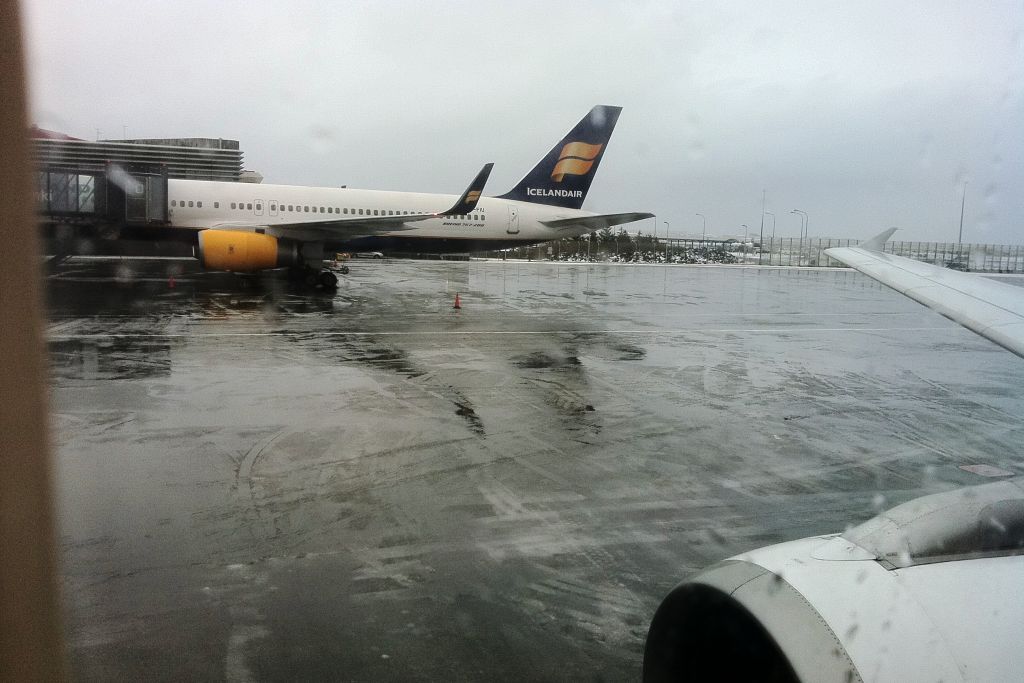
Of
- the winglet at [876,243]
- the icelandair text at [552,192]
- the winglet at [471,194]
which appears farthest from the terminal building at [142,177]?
the winglet at [876,243]

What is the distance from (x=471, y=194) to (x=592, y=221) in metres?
5.46

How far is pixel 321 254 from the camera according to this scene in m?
18.3

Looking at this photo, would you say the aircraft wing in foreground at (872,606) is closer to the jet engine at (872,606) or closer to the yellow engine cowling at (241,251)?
the jet engine at (872,606)

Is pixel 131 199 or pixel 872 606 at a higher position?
pixel 131 199

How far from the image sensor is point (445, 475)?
5043 mm

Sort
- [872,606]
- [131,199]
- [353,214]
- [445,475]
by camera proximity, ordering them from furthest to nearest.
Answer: [353,214] < [131,199] < [445,475] < [872,606]

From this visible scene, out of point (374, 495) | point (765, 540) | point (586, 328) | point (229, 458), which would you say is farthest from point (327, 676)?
point (586, 328)

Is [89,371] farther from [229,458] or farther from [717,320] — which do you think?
[717,320]

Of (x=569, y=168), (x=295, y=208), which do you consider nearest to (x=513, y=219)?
(x=569, y=168)

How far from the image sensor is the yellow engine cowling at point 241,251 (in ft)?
53.3

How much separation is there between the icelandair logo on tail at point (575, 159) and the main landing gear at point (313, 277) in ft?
27.9

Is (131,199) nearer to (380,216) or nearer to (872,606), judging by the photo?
(380,216)

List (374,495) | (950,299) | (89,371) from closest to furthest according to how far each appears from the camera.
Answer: (950,299)
(374,495)
(89,371)

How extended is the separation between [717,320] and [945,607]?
545 inches
